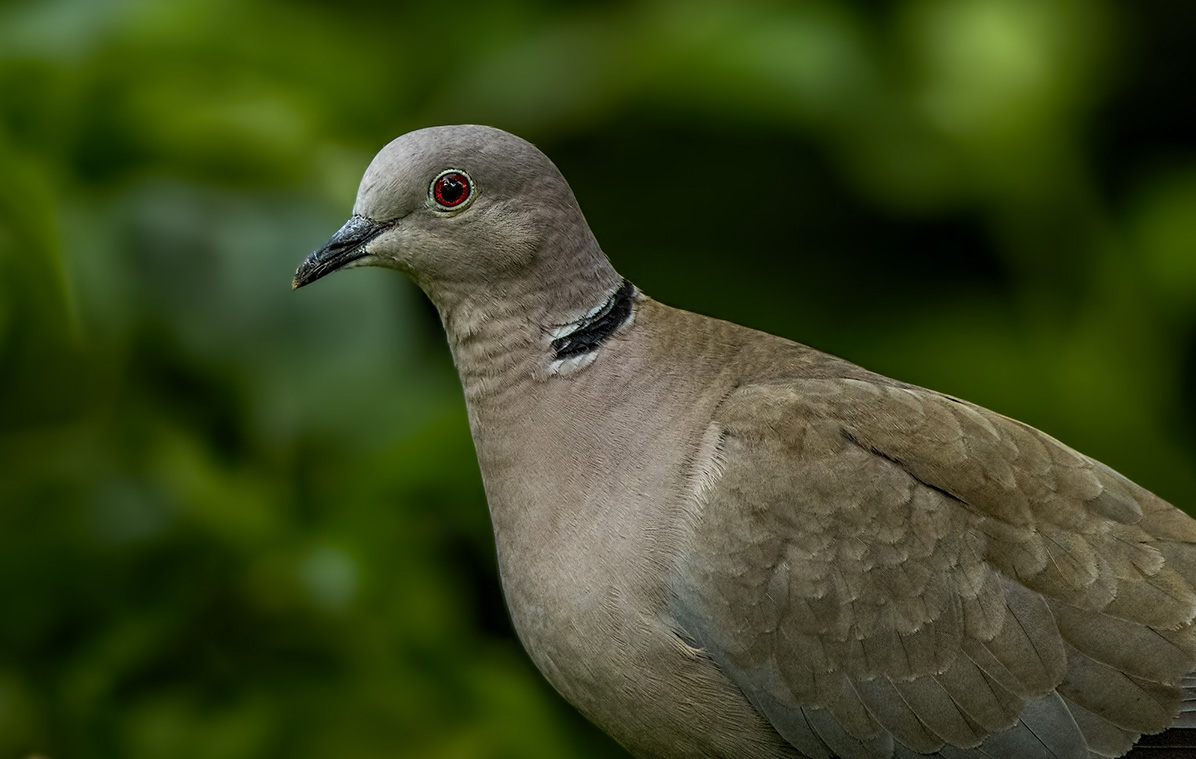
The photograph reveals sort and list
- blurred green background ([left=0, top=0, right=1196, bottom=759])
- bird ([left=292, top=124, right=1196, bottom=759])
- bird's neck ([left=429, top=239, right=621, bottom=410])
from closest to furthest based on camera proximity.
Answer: bird ([left=292, top=124, right=1196, bottom=759]), bird's neck ([left=429, top=239, right=621, bottom=410]), blurred green background ([left=0, top=0, right=1196, bottom=759])

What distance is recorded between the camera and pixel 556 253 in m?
2.49

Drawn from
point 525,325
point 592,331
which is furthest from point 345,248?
point 592,331

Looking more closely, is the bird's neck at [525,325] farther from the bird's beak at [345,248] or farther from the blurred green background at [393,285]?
the blurred green background at [393,285]

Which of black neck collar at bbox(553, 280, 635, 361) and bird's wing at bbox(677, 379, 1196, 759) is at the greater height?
black neck collar at bbox(553, 280, 635, 361)

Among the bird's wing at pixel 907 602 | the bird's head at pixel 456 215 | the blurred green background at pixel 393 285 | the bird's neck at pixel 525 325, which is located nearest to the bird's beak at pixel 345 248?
the bird's head at pixel 456 215

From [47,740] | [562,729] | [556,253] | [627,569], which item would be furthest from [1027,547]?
[47,740]

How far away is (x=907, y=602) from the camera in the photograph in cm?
238

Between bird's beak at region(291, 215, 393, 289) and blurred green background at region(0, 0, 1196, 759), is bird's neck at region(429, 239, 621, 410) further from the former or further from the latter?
blurred green background at region(0, 0, 1196, 759)

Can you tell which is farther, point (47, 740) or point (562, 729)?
point (562, 729)

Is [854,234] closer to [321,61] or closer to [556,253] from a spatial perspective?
[321,61]

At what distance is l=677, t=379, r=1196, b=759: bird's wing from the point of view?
92.8 inches

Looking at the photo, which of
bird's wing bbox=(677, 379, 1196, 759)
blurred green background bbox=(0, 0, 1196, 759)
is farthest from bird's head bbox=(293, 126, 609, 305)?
blurred green background bbox=(0, 0, 1196, 759)

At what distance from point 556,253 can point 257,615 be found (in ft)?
5.00

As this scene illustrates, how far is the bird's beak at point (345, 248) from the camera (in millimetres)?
2449
